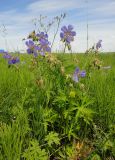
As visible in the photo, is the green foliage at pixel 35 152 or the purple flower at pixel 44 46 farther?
the purple flower at pixel 44 46

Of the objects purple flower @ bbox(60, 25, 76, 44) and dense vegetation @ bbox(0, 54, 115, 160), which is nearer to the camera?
dense vegetation @ bbox(0, 54, 115, 160)

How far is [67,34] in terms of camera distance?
3.67 metres

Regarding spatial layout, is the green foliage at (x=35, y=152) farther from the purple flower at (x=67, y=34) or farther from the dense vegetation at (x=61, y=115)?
the purple flower at (x=67, y=34)

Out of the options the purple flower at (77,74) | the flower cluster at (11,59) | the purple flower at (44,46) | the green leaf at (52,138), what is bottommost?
the green leaf at (52,138)

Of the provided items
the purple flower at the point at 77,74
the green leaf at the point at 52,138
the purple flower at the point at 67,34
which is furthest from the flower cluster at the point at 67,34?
the green leaf at the point at 52,138

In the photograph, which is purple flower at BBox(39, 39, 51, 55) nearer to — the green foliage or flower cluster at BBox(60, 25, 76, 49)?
flower cluster at BBox(60, 25, 76, 49)

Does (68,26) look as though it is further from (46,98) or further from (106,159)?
(106,159)

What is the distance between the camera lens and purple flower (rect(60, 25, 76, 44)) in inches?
143

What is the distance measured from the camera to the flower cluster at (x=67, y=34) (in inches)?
143

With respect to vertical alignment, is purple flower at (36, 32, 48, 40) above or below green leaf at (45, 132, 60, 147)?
above

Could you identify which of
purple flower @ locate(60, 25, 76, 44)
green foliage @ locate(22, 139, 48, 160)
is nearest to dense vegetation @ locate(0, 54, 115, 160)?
green foliage @ locate(22, 139, 48, 160)

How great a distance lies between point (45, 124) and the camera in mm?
3221

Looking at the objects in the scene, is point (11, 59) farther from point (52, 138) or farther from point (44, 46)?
point (52, 138)

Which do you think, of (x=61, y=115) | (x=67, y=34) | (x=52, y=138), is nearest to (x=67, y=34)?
(x=67, y=34)
